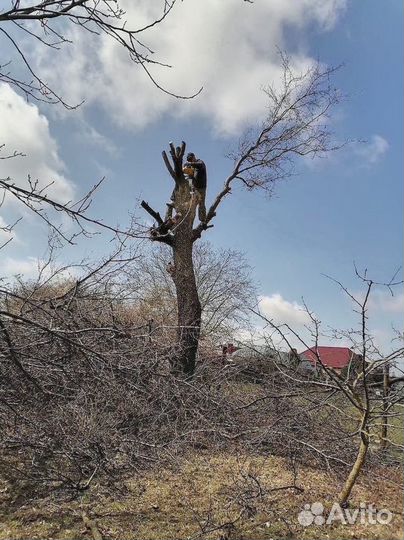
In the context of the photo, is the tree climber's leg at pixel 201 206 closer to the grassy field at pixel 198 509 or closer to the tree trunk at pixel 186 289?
→ the tree trunk at pixel 186 289

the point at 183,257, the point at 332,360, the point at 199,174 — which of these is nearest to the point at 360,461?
the point at 332,360

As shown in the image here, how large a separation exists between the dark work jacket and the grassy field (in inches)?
188

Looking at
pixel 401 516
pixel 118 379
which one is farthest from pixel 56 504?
pixel 401 516

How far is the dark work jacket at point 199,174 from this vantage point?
7.98 metres

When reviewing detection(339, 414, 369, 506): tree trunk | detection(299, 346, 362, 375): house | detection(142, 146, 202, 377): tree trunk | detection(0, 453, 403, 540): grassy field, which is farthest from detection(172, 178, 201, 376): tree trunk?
detection(339, 414, 369, 506): tree trunk

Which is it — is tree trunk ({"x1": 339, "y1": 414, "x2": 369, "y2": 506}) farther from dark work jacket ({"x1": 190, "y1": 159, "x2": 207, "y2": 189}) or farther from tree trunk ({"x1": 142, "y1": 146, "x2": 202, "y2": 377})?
dark work jacket ({"x1": 190, "y1": 159, "x2": 207, "y2": 189})

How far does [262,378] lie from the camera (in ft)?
22.5

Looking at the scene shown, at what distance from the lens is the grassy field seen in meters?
3.38

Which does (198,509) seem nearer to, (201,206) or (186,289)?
(186,289)

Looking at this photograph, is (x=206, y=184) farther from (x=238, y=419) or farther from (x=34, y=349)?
(x=34, y=349)

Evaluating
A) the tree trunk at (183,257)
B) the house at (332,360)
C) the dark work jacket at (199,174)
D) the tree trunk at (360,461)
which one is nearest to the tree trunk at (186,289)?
the tree trunk at (183,257)

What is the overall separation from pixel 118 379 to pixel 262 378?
2.85 metres

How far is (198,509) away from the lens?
3.83 metres

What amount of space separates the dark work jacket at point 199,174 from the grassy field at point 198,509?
4784 millimetres
